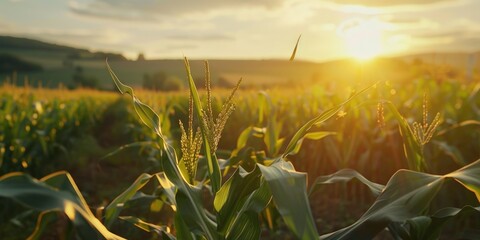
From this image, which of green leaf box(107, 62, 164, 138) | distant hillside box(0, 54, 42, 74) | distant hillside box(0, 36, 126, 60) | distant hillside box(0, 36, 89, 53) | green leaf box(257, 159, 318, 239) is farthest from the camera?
distant hillside box(0, 36, 89, 53)

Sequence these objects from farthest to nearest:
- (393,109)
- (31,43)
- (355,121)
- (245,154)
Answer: (31,43) < (355,121) < (245,154) < (393,109)

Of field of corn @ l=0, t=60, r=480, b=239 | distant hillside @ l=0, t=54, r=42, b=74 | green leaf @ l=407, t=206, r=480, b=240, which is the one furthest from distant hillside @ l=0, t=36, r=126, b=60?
green leaf @ l=407, t=206, r=480, b=240

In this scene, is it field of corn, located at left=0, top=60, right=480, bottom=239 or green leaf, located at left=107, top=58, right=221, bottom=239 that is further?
green leaf, located at left=107, top=58, right=221, bottom=239

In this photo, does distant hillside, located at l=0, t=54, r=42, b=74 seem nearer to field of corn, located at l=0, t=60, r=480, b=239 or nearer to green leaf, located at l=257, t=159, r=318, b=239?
field of corn, located at l=0, t=60, r=480, b=239

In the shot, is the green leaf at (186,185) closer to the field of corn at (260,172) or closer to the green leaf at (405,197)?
the field of corn at (260,172)

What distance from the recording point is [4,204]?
14.5ft

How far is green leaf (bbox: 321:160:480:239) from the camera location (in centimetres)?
121

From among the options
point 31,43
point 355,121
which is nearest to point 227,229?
point 355,121

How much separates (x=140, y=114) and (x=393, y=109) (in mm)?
755

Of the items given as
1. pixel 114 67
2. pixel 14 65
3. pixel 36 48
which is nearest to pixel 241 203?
pixel 14 65

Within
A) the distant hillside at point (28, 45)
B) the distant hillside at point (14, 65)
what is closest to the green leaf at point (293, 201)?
the distant hillside at point (14, 65)

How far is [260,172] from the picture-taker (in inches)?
52.2

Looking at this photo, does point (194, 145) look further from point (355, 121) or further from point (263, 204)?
point (355, 121)

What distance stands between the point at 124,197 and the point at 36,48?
2329 inches
